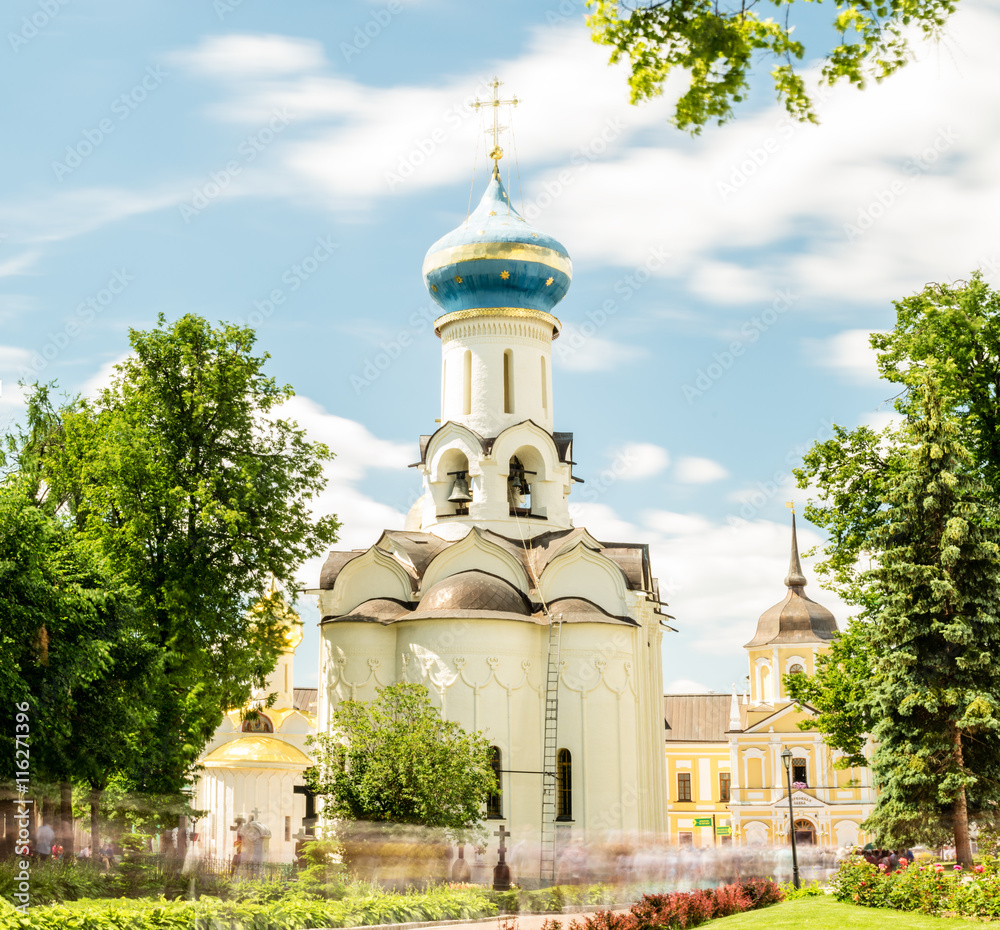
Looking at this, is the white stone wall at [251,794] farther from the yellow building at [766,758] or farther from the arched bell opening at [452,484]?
the yellow building at [766,758]

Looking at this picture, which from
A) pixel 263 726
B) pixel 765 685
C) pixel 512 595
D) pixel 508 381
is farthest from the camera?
pixel 765 685

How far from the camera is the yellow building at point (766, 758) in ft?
161

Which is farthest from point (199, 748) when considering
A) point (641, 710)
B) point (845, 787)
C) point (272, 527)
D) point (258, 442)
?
point (845, 787)

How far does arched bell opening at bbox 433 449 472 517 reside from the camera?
101 feet

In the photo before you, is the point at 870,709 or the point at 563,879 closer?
the point at 870,709

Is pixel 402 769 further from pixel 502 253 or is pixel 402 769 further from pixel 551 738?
pixel 502 253

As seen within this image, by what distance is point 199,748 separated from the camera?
882 inches

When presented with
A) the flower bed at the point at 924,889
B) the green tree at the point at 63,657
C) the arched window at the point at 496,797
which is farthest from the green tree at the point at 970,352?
the green tree at the point at 63,657

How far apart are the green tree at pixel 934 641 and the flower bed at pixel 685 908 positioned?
213cm

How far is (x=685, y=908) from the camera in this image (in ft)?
52.0

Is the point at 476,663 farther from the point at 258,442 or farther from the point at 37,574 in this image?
the point at 37,574

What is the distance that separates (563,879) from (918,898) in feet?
24.1

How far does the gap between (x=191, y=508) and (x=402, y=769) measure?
5982 millimetres

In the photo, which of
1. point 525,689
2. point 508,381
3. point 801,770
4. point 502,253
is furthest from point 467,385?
point 801,770
